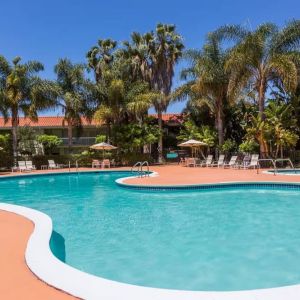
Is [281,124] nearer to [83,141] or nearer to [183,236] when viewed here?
[183,236]

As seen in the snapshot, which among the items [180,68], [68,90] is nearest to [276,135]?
[180,68]

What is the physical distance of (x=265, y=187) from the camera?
51.6 feet

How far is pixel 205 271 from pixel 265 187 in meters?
10.1

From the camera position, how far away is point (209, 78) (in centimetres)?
2720

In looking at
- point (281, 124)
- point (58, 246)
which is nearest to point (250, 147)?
point (281, 124)

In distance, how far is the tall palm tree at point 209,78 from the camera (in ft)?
91.0

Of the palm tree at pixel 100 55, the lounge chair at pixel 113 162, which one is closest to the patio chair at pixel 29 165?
the lounge chair at pixel 113 162

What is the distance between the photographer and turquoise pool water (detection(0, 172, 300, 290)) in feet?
20.5

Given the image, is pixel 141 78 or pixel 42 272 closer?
pixel 42 272

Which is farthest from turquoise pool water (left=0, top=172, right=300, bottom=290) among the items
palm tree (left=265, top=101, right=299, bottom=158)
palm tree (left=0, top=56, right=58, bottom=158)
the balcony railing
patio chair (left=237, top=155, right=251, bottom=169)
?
A: the balcony railing

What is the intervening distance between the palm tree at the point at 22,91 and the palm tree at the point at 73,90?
1.21 m

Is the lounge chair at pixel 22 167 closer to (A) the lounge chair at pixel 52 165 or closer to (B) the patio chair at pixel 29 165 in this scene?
(B) the patio chair at pixel 29 165

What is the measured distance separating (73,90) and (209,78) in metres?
11.7

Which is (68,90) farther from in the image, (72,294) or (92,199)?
(72,294)
